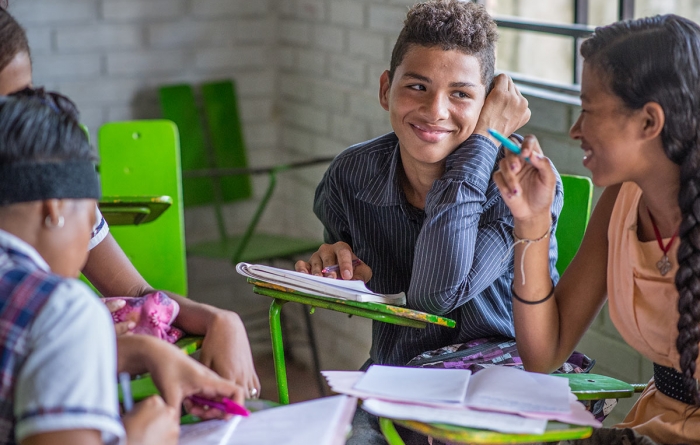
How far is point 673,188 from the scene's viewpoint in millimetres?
1372

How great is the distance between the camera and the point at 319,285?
5.12ft

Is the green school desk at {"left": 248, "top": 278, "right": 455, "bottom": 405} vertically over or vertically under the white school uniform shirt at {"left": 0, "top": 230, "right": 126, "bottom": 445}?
under

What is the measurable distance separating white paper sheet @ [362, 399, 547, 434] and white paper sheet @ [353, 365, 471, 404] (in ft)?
0.07

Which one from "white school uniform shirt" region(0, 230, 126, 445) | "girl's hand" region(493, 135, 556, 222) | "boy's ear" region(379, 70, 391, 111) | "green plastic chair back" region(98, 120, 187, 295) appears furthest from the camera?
"green plastic chair back" region(98, 120, 187, 295)

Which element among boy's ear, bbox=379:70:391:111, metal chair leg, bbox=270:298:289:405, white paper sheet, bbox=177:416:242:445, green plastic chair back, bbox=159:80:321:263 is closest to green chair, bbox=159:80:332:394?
green plastic chair back, bbox=159:80:321:263

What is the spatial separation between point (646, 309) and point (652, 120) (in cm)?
33

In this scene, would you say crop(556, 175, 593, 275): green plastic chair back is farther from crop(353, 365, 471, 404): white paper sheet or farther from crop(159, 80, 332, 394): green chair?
crop(159, 80, 332, 394): green chair

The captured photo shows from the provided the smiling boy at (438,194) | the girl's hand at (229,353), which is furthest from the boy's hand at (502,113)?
the girl's hand at (229,353)

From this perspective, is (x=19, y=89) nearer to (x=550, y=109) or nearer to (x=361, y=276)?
(x=361, y=276)

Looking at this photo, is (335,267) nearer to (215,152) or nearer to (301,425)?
(301,425)

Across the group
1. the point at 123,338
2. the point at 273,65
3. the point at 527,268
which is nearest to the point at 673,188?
the point at 527,268

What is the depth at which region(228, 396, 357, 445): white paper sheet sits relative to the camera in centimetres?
108

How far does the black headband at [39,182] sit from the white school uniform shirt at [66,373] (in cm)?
11

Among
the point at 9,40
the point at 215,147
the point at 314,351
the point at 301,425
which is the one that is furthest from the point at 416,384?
the point at 215,147
